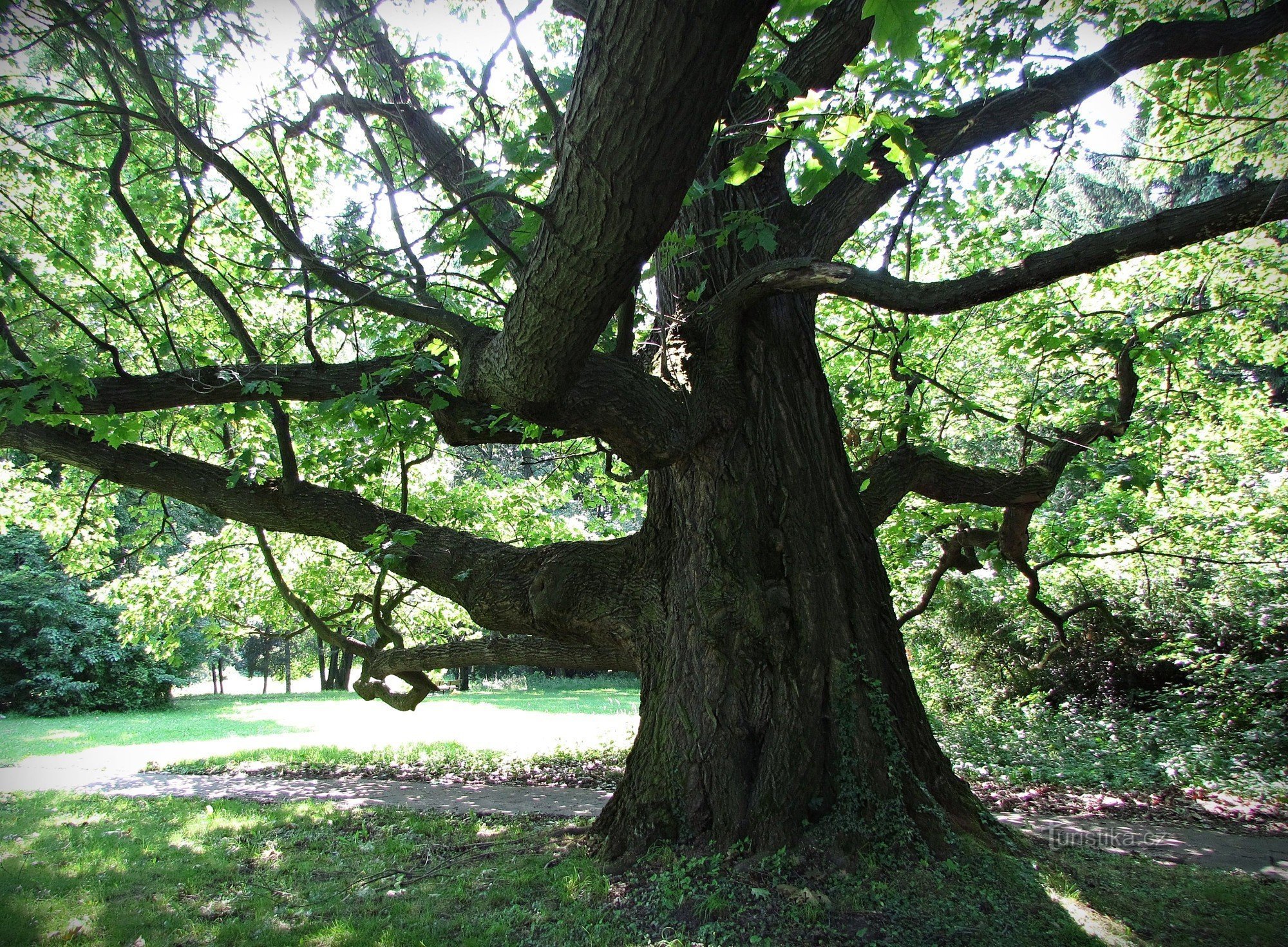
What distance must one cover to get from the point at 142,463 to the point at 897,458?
20.1 feet

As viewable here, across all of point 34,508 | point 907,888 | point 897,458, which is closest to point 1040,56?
point 897,458

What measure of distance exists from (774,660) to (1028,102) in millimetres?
4400

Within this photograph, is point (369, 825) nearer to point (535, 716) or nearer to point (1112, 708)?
point (1112, 708)

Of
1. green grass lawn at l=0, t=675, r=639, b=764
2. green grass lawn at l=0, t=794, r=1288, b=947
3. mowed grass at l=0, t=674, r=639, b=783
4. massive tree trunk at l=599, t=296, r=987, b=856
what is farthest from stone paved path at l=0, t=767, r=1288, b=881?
green grass lawn at l=0, t=675, r=639, b=764

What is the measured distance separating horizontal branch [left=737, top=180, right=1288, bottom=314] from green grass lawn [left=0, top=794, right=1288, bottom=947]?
3.00 meters

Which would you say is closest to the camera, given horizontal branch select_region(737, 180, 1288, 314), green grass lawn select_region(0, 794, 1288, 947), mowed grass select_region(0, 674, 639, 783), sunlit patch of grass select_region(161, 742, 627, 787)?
horizontal branch select_region(737, 180, 1288, 314)

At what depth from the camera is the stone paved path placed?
532 centimetres

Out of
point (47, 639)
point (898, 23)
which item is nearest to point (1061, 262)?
point (898, 23)

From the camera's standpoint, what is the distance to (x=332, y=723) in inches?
701

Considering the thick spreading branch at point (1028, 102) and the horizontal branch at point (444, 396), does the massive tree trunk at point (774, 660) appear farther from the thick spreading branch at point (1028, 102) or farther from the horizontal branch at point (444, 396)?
the thick spreading branch at point (1028, 102)

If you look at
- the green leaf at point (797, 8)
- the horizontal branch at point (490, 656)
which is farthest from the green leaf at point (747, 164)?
the horizontal branch at point (490, 656)

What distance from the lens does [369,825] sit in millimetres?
6621

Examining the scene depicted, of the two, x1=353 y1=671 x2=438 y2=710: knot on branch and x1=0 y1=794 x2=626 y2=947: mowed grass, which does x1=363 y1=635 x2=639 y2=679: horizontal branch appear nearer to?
x1=353 y1=671 x2=438 y2=710: knot on branch

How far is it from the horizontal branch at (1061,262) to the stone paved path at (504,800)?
4.14 m
